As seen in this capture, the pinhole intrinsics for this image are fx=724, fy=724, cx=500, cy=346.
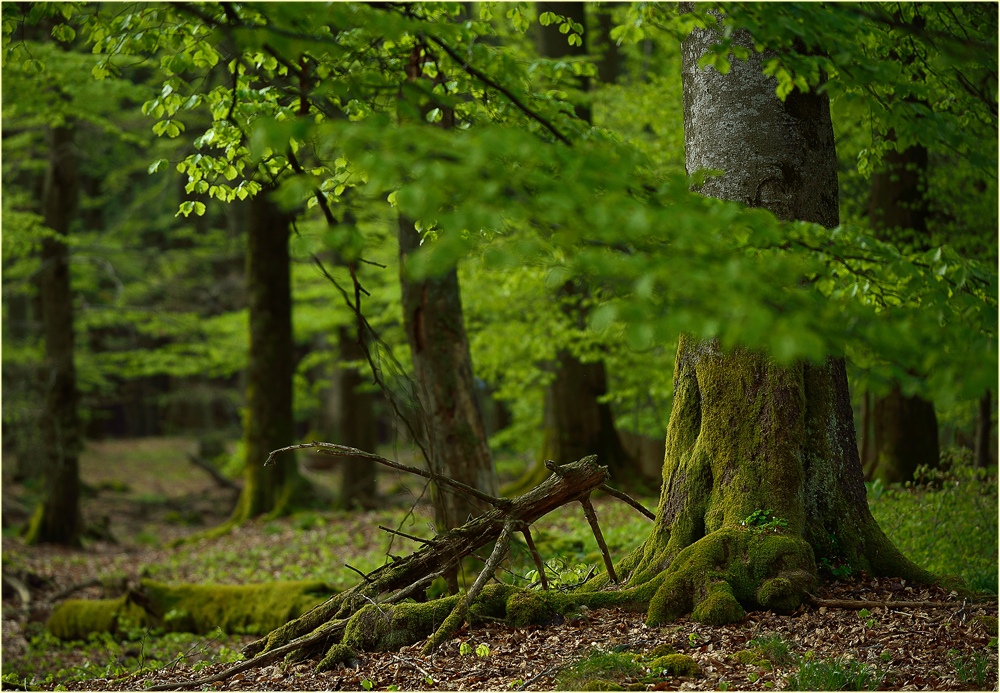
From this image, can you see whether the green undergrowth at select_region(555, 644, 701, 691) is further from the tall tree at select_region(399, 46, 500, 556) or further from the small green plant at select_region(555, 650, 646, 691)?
the tall tree at select_region(399, 46, 500, 556)

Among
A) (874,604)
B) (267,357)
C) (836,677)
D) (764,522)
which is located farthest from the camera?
(267,357)

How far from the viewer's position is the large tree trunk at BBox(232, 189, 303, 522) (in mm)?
12156

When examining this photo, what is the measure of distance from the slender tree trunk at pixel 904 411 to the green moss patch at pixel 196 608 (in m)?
6.98

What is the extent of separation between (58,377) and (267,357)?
3152 mm

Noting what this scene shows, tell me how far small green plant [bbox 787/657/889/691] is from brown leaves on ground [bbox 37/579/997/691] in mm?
66

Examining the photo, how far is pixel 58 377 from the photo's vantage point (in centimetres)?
1140

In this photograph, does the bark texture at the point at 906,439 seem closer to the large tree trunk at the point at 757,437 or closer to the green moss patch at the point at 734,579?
the large tree trunk at the point at 757,437

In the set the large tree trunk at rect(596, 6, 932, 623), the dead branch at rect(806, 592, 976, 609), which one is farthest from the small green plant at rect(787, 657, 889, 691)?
the large tree trunk at rect(596, 6, 932, 623)

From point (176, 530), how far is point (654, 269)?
14442 millimetres

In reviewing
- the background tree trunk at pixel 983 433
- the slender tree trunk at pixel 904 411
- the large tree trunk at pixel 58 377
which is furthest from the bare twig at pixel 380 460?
the large tree trunk at pixel 58 377

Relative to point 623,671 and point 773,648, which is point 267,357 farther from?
point 773,648

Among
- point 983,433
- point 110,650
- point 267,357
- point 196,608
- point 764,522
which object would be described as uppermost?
point 267,357

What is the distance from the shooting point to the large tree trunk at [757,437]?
4.23 metres

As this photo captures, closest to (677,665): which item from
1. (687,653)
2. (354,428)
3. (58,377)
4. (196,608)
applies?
(687,653)
